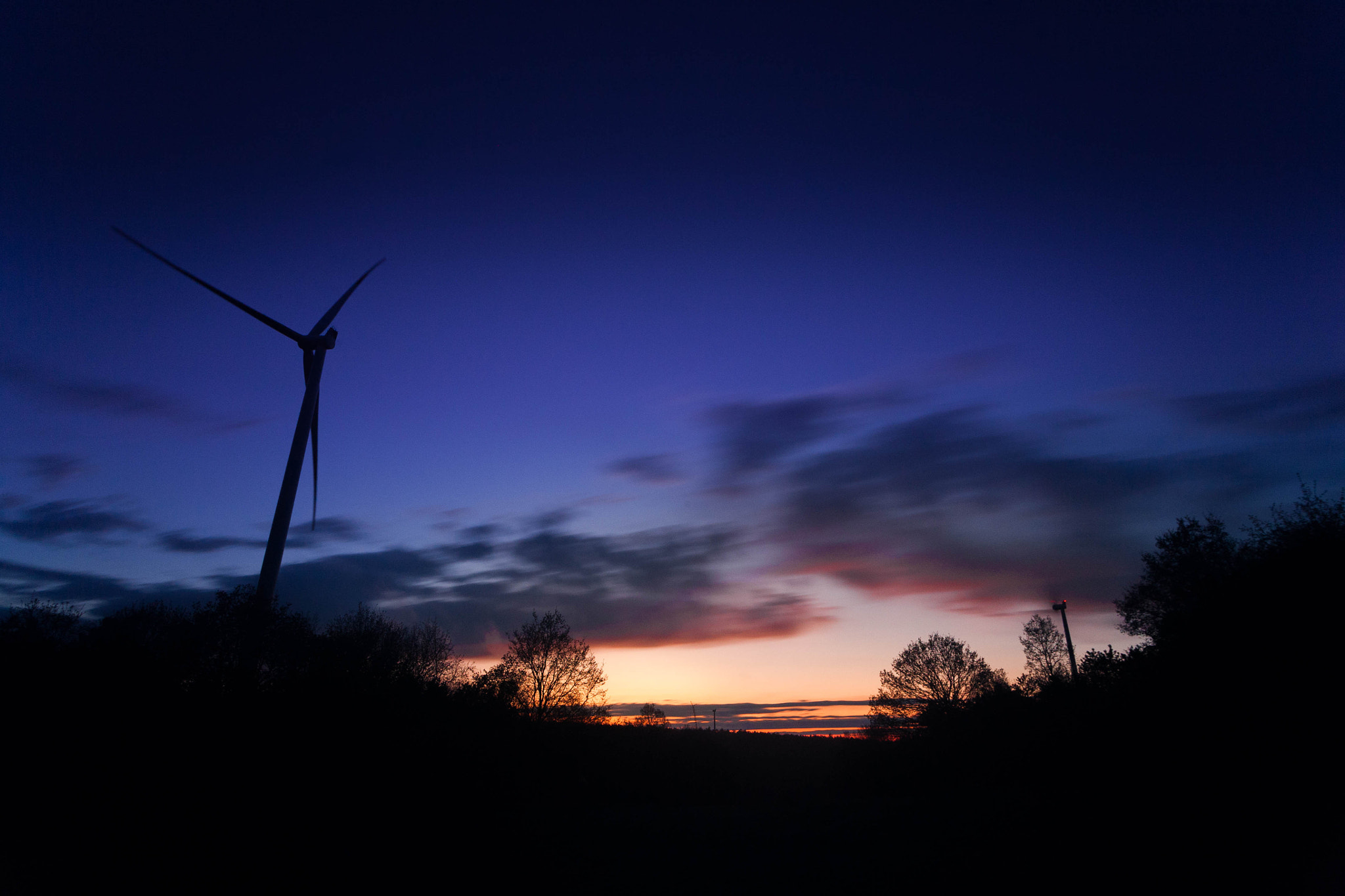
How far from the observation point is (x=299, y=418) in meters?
31.0

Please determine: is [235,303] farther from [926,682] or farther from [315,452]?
[926,682]

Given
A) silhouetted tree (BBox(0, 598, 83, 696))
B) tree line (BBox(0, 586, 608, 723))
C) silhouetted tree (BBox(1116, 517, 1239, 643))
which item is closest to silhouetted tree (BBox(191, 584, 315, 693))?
tree line (BBox(0, 586, 608, 723))

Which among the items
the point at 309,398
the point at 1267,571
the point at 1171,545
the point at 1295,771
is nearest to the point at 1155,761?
the point at 1295,771

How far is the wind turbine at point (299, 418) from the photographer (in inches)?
1053

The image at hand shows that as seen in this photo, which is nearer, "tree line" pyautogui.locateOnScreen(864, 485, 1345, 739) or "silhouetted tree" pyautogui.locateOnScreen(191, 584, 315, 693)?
"tree line" pyautogui.locateOnScreen(864, 485, 1345, 739)

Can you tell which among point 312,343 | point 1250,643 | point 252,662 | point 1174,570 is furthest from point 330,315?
point 1174,570

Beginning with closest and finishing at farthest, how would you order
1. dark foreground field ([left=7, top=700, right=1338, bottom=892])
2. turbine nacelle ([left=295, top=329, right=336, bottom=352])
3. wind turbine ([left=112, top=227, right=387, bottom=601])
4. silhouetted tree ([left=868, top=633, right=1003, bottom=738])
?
dark foreground field ([left=7, top=700, right=1338, bottom=892]) → wind turbine ([left=112, top=227, right=387, bottom=601]) → turbine nacelle ([left=295, top=329, right=336, bottom=352]) → silhouetted tree ([left=868, top=633, right=1003, bottom=738])

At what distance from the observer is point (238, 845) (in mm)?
13125

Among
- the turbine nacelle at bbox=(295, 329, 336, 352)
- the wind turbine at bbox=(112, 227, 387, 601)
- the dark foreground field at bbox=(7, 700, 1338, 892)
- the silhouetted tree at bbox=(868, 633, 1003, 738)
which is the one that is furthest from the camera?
the silhouetted tree at bbox=(868, 633, 1003, 738)

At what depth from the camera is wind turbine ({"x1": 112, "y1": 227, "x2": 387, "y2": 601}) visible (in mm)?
26750

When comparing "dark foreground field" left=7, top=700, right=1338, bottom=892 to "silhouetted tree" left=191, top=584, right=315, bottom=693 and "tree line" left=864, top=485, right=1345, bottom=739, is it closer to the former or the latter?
"tree line" left=864, top=485, right=1345, bottom=739

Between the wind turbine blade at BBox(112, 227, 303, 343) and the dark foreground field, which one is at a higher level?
the wind turbine blade at BBox(112, 227, 303, 343)

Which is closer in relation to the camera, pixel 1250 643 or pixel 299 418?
pixel 1250 643

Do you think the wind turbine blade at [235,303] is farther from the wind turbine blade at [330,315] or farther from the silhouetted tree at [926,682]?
the silhouetted tree at [926,682]
